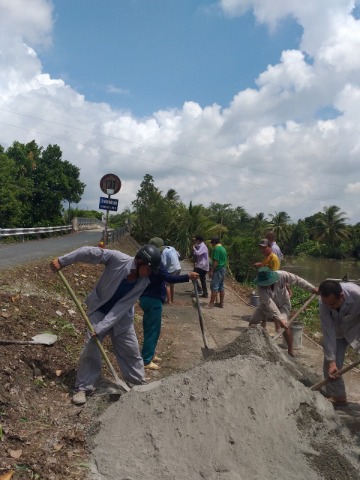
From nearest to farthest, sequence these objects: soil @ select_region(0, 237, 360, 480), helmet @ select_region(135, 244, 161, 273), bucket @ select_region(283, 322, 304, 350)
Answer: soil @ select_region(0, 237, 360, 480) → helmet @ select_region(135, 244, 161, 273) → bucket @ select_region(283, 322, 304, 350)

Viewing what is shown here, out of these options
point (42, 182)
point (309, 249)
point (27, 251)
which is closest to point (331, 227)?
point (309, 249)

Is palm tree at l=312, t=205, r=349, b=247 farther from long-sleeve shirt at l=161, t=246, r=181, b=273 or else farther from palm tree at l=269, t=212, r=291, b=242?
long-sleeve shirt at l=161, t=246, r=181, b=273

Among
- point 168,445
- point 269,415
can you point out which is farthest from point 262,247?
point 168,445

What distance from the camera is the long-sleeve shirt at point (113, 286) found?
457cm

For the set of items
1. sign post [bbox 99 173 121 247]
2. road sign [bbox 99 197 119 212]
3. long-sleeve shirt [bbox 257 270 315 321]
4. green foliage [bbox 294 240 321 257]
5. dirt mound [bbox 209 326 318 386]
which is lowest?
green foliage [bbox 294 240 321 257]

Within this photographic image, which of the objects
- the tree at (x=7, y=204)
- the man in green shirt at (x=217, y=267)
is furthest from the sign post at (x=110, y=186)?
the tree at (x=7, y=204)

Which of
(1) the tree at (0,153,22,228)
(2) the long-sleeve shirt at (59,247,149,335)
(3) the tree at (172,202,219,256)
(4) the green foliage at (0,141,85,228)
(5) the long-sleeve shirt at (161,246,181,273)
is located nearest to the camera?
(2) the long-sleeve shirt at (59,247,149,335)

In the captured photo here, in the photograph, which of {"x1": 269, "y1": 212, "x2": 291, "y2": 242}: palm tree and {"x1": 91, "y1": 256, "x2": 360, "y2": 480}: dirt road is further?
{"x1": 269, "y1": 212, "x2": 291, "y2": 242}: palm tree

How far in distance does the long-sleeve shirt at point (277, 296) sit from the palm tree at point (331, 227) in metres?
61.0

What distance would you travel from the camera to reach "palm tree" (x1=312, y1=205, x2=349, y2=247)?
64.6 metres

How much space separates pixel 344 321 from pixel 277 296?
213 centimetres

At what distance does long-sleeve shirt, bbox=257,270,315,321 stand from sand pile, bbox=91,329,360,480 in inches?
94.7

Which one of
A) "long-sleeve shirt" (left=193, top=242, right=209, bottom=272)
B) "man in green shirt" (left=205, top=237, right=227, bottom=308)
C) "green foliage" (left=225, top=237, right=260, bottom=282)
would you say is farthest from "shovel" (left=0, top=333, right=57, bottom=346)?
"green foliage" (left=225, top=237, right=260, bottom=282)

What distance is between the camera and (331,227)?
66.2 metres
